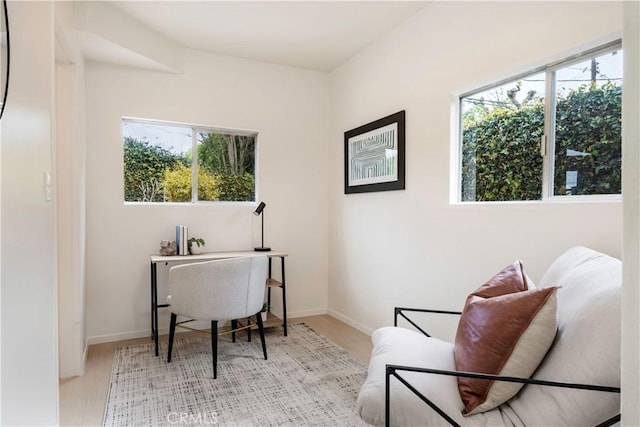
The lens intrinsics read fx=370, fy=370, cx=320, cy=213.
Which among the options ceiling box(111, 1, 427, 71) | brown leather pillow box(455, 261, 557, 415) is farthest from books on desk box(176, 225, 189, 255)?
brown leather pillow box(455, 261, 557, 415)

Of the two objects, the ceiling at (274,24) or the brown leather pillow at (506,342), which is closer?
the brown leather pillow at (506,342)

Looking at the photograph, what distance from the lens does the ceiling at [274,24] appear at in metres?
2.63

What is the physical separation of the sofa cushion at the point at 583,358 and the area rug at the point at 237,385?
1.05 m

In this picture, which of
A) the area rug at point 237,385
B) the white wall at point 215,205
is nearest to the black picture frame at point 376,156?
the white wall at point 215,205

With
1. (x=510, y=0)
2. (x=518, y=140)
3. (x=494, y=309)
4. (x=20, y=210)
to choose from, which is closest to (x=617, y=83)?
(x=518, y=140)

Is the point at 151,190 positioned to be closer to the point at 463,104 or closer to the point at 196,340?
the point at 196,340

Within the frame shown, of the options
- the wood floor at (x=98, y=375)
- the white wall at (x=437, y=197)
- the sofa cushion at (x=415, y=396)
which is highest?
the white wall at (x=437, y=197)

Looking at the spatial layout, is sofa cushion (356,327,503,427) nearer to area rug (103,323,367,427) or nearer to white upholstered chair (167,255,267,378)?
area rug (103,323,367,427)

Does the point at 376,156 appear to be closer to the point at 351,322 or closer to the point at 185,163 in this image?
the point at 351,322

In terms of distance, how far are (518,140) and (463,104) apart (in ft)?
1.62

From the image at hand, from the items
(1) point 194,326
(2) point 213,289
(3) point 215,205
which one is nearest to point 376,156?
(3) point 215,205

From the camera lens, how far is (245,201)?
369 centimetres

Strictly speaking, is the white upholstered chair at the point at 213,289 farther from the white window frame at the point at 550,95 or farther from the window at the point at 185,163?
the white window frame at the point at 550,95

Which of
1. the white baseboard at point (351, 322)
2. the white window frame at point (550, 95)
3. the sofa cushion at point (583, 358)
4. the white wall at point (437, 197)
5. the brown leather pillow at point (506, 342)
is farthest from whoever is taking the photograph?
the white baseboard at point (351, 322)
